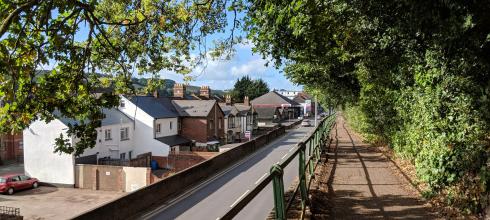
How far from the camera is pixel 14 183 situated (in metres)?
33.2

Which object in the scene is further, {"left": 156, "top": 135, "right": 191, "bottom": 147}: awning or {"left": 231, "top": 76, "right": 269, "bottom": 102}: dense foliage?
{"left": 231, "top": 76, "right": 269, "bottom": 102}: dense foliage

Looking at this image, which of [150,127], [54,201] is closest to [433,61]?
[54,201]

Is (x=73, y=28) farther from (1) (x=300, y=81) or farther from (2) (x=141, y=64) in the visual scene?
(1) (x=300, y=81)

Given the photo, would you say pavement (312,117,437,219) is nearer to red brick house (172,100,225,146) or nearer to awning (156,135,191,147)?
awning (156,135,191,147)

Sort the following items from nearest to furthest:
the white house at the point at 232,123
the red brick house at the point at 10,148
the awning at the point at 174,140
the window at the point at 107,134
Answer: the window at the point at 107,134 < the awning at the point at 174,140 < the red brick house at the point at 10,148 < the white house at the point at 232,123

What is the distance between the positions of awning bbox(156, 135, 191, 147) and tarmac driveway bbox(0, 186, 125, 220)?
514 inches

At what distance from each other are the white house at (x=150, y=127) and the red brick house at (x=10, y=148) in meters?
13.6

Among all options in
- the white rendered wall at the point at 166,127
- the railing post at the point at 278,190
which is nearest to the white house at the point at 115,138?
the white rendered wall at the point at 166,127

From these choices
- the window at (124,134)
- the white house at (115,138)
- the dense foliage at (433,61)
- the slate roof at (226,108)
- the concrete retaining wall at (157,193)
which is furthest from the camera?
the slate roof at (226,108)

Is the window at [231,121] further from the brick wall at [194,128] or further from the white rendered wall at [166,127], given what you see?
the white rendered wall at [166,127]

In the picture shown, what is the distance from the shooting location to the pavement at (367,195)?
27.5 ft

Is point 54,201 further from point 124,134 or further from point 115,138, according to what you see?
point 124,134

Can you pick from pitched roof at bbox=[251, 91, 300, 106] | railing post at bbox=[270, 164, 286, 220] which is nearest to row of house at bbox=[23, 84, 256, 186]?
railing post at bbox=[270, 164, 286, 220]

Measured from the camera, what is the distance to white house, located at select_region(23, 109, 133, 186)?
35781 millimetres
